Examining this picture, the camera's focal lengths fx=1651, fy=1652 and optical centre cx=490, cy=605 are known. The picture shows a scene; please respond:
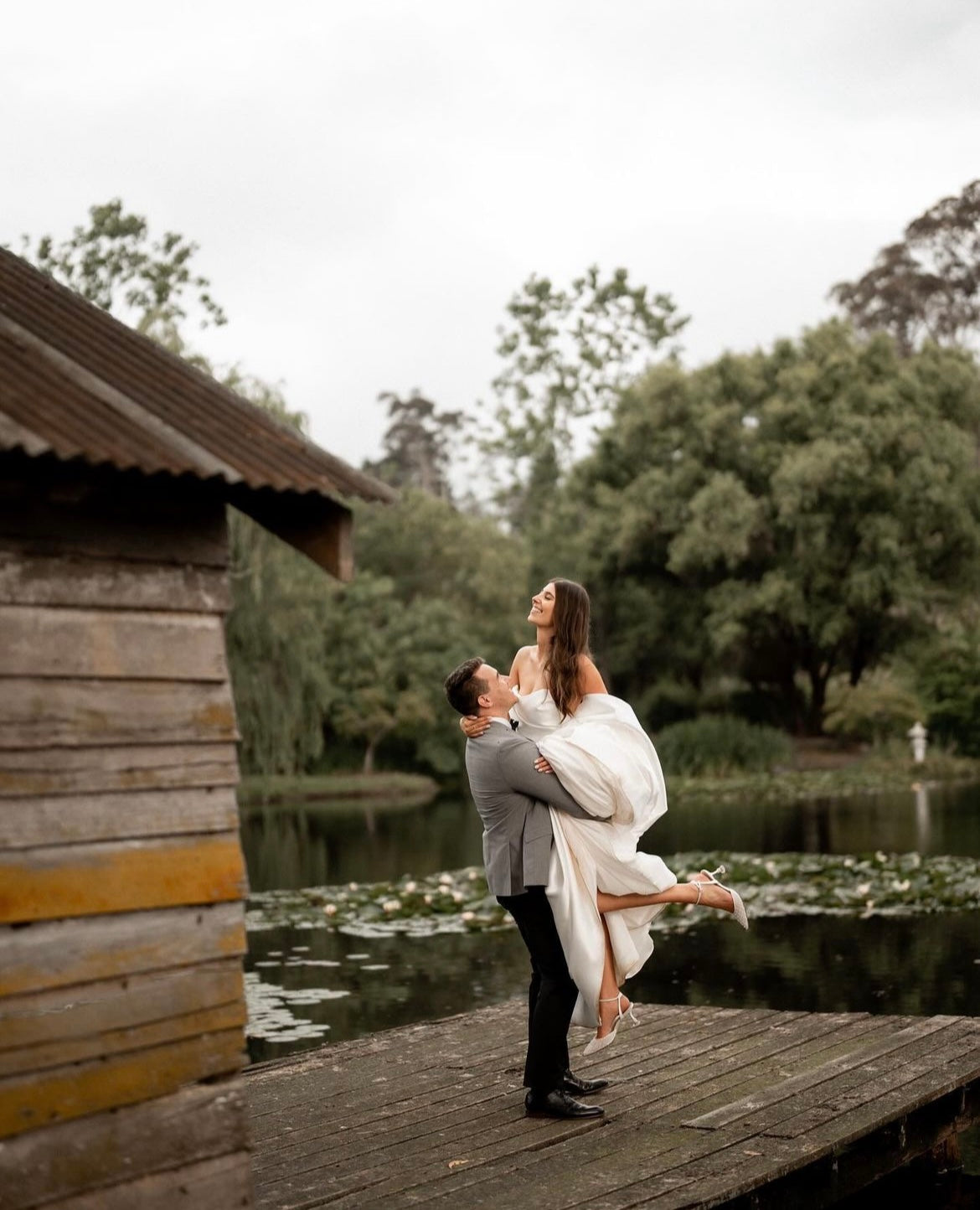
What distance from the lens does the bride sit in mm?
6520

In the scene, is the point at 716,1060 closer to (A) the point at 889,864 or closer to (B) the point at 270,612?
(A) the point at 889,864

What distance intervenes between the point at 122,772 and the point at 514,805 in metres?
2.29

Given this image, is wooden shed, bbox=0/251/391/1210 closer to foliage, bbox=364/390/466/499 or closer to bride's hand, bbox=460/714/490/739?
bride's hand, bbox=460/714/490/739

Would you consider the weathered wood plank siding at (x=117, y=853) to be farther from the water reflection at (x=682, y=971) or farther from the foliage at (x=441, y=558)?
the foliage at (x=441, y=558)

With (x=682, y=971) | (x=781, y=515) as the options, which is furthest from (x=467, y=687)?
(x=781, y=515)

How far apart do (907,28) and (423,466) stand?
53186 millimetres

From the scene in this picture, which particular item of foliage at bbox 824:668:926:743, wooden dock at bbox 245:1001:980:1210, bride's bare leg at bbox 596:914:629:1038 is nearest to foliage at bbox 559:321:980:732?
foliage at bbox 824:668:926:743

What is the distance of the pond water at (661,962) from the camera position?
11.3m

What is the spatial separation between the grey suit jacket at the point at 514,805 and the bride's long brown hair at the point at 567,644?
0.33m

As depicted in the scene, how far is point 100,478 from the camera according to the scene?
455cm

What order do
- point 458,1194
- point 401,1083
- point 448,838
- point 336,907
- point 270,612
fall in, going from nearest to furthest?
point 458,1194, point 401,1083, point 336,907, point 448,838, point 270,612

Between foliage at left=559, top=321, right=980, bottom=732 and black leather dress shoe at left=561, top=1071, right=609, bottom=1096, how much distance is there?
28.9 m

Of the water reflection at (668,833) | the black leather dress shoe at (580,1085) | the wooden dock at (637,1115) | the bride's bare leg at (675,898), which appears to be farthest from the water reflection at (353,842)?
A: the bride's bare leg at (675,898)

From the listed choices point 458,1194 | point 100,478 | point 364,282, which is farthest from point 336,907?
point 364,282
